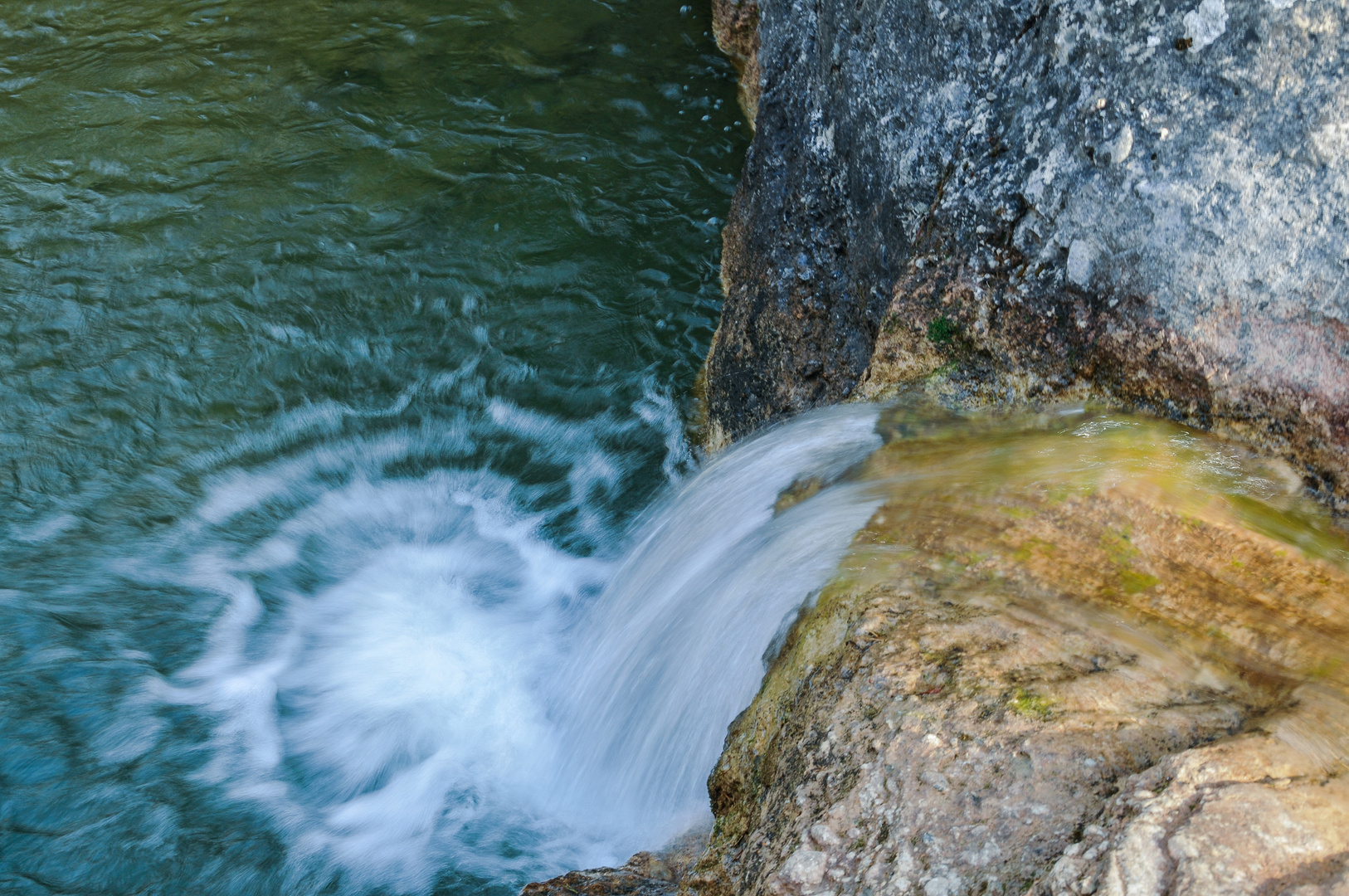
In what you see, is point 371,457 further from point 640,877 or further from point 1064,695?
point 1064,695

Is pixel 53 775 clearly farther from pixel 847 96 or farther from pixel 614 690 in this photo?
pixel 847 96

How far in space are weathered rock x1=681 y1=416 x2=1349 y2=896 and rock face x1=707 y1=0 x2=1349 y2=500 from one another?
0.60 feet

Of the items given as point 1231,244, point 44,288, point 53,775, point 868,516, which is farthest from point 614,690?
point 44,288

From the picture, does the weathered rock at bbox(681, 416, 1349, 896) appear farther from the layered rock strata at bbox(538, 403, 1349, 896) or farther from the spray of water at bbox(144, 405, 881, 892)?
the spray of water at bbox(144, 405, 881, 892)

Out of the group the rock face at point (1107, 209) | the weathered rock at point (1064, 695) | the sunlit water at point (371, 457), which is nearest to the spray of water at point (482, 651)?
the sunlit water at point (371, 457)

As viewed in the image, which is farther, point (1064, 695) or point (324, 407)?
point (324, 407)

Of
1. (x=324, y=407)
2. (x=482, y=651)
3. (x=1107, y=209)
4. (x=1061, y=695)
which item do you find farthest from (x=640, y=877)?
(x=324, y=407)

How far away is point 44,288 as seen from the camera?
14.8 feet

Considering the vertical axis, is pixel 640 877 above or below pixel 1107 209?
below

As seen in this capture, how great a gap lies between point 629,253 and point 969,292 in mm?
2825

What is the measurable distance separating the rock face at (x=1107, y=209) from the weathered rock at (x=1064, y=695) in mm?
184

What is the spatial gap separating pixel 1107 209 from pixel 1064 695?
1188 millimetres

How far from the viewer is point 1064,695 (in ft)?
5.65

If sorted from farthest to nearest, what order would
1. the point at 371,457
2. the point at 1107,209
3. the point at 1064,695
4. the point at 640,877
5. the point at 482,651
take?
1. the point at 371,457
2. the point at 482,651
3. the point at 640,877
4. the point at 1107,209
5. the point at 1064,695
